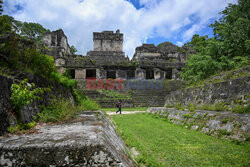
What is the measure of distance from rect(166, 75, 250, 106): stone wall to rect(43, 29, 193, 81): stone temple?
13.1 m

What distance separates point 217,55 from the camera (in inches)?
547

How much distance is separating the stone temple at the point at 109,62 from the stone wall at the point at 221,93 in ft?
43.0

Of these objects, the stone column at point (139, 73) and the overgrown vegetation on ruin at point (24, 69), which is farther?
the stone column at point (139, 73)

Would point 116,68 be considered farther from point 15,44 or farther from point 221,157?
point 221,157

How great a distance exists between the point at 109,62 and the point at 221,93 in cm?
1722

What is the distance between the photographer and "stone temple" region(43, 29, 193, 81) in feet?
69.6

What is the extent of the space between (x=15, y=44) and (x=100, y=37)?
1092 inches

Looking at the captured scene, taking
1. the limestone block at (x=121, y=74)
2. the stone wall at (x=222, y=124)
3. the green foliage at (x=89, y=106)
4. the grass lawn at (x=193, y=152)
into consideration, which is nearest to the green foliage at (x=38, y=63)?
the green foliage at (x=89, y=106)

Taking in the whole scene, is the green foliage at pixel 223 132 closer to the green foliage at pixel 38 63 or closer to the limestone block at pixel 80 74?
the green foliage at pixel 38 63

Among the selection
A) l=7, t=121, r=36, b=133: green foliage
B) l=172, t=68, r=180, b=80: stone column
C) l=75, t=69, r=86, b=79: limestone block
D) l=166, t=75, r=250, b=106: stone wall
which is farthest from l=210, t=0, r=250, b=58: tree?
l=75, t=69, r=86, b=79: limestone block

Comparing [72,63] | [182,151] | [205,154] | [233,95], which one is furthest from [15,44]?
[72,63]

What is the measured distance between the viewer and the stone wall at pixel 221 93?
5.77 metres

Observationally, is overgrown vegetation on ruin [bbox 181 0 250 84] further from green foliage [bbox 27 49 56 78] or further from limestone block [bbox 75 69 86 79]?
limestone block [bbox 75 69 86 79]

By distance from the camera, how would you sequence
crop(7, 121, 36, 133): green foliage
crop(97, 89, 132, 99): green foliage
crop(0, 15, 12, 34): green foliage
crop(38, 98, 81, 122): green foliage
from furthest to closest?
crop(97, 89, 132, 99): green foliage → crop(0, 15, 12, 34): green foliage → crop(38, 98, 81, 122): green foliage → crop(7, 121, 36, 133): green foliage
